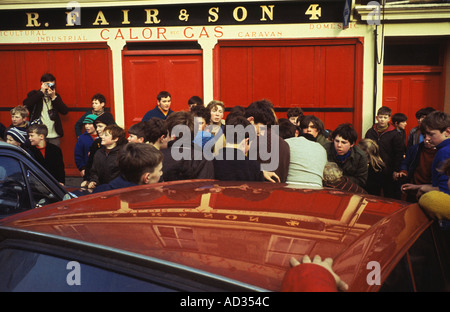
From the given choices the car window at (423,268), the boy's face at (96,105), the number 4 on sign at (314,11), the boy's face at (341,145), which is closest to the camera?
the car window at (423,268)

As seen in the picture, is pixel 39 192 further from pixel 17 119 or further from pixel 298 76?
pixel 298 76

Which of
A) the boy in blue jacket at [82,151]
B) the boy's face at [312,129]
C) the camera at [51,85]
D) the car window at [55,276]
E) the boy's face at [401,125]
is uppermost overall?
the camera at [51,85]

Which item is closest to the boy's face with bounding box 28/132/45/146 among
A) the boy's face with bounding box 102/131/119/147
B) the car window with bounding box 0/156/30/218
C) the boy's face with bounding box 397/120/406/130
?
the boy's face with bounding box 102/131/119/147

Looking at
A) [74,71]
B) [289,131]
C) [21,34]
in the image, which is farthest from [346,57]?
[21,34]

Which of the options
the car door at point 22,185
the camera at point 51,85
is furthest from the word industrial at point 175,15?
the car door at point 22,185

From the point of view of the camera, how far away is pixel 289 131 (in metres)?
5.14

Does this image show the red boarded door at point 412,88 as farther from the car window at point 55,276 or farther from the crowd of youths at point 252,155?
the car window at point 55,276

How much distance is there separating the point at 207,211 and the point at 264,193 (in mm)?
459

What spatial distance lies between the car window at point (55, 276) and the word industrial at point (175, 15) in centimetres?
776

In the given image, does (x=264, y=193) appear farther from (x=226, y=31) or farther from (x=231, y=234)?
(x=226, y=31)

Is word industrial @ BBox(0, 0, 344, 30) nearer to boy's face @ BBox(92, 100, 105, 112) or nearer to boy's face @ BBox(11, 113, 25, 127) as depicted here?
boy's face @ BBox(92, 100, 105, 112)

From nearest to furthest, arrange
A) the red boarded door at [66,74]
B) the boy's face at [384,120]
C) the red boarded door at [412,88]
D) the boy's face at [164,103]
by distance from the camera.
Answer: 1. the boy's face at [384,120]
2. the boy's face at [164,103]
3. the red boarded door at [412,88]
4. the red boarded door at [66,74]

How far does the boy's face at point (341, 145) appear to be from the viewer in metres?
4.86

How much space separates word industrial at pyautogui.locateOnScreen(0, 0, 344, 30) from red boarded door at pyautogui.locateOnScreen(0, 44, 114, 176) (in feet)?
1.57
